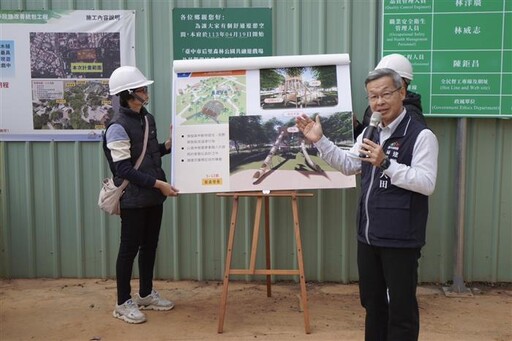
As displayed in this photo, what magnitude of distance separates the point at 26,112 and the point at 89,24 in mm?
981

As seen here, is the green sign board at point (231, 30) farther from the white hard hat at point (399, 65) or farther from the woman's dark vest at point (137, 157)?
the white hard hat at point (399, 65)

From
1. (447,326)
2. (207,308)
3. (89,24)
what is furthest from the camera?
(89,24)

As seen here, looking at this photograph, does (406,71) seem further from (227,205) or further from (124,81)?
(227,205)

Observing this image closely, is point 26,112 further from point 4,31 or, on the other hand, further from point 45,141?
point 4,31

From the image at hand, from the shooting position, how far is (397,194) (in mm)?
2598

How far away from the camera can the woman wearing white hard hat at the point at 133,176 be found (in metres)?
3.79

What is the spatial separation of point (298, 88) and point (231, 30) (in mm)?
1053

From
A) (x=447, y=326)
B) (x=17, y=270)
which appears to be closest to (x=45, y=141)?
(x=17, y=270)

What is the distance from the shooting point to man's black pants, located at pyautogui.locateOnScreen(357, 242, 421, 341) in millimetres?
2633

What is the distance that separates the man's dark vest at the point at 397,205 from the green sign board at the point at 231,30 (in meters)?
2.26

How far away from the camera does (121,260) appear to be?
3990 mm

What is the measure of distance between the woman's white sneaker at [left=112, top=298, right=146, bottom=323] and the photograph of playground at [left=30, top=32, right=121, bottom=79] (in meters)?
2.02

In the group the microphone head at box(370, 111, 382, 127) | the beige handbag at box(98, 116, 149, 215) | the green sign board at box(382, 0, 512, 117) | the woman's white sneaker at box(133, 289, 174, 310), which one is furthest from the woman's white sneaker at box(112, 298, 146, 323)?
the green sign board at box(382, 0, 512, 117)

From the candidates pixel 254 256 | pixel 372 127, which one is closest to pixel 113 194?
pixel 254 256
